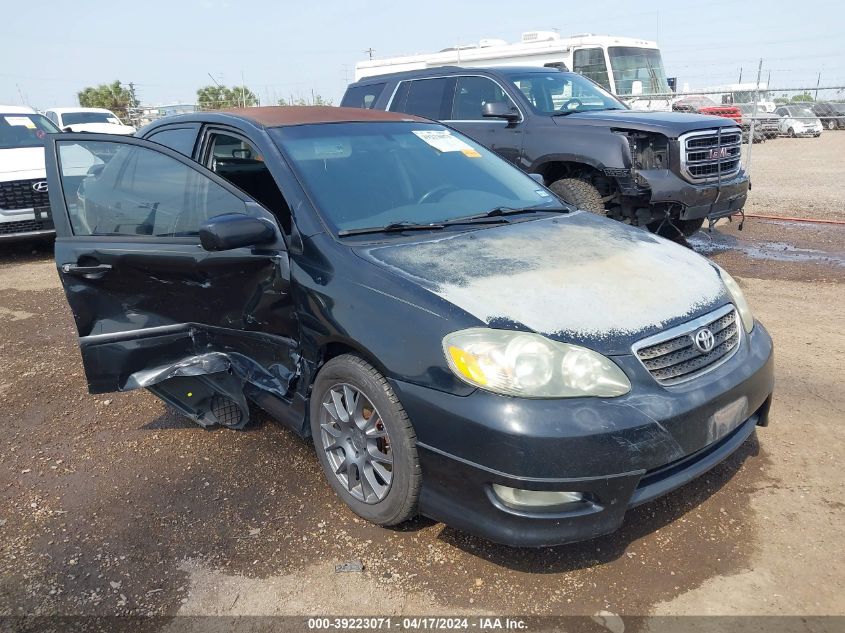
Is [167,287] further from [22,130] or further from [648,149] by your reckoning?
[22,130]

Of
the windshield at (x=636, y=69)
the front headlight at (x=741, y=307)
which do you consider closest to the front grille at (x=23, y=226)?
the front headlight at (x=741, y=307)

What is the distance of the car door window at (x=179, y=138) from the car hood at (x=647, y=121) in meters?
4.23

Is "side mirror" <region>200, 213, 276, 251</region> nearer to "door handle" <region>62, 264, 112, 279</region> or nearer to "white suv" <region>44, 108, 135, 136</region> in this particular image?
"door handle" <region>62, 264, 112, 279</region>

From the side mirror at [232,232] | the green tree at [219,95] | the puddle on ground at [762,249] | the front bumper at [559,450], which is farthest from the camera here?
the green tree at [219,95]

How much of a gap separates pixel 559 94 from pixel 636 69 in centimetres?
1093

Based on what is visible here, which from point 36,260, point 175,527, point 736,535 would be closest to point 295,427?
point 175,527

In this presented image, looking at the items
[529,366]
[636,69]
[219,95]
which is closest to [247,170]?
[529,366]

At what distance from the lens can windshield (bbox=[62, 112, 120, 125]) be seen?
15750mm

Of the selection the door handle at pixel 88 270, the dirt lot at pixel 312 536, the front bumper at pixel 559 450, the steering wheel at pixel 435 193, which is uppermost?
the steering wheel at pixel 435 193

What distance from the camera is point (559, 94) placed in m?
7.56

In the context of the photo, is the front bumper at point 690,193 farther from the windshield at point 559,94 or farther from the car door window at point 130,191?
the car door window at point 130,191

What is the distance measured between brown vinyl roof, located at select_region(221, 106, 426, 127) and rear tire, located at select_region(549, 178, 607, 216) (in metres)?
3.04

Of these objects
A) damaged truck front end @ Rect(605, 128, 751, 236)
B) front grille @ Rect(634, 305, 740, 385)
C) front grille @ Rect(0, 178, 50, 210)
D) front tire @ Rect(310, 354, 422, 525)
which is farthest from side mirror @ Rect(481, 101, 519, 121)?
front grille @ Rect(0, 178, 50, 210)

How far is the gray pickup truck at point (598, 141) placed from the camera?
642 centimetres
